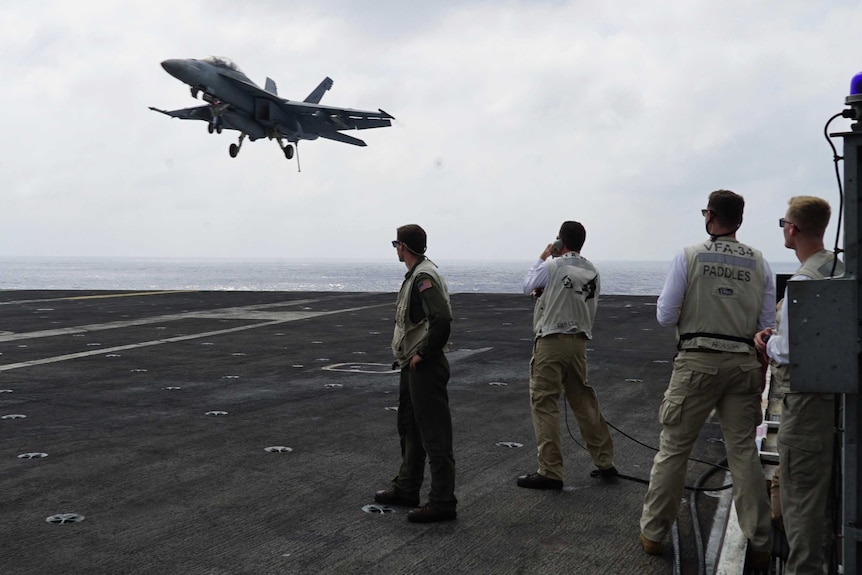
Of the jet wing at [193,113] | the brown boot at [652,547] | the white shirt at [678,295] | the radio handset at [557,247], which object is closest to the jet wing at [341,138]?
the jet wing at [193,113]

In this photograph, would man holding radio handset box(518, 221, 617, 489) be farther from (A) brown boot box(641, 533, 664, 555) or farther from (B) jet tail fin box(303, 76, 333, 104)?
(B) jet tail fin box(303, 76, 333, 104)

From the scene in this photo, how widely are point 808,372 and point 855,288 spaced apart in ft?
1.41

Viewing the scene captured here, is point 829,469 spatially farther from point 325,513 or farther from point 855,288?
point 325,513

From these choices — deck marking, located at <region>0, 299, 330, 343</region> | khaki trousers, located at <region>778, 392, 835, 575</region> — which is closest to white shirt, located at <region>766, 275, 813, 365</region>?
khaki trousers, located at <region>778, 392, 835, 575</region>

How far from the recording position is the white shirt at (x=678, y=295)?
5.00 m

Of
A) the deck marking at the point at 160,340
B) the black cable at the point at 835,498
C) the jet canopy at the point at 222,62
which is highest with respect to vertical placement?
the jet canopy at the point at 222,62

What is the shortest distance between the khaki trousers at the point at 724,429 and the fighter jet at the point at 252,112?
33.0 meters

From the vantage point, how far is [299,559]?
4.94 m

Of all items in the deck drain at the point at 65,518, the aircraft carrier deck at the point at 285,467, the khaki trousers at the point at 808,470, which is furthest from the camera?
the deck drain at the point at 65,518

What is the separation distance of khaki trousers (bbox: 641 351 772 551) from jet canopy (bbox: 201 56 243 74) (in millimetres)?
34724

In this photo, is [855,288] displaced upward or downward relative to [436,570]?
upward

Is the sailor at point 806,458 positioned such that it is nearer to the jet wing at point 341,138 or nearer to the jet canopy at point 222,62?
the jet canopy at point 222,62

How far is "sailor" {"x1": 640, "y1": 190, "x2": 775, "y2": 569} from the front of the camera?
492 centimetres

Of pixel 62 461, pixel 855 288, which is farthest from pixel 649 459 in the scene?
pixel 62 461
